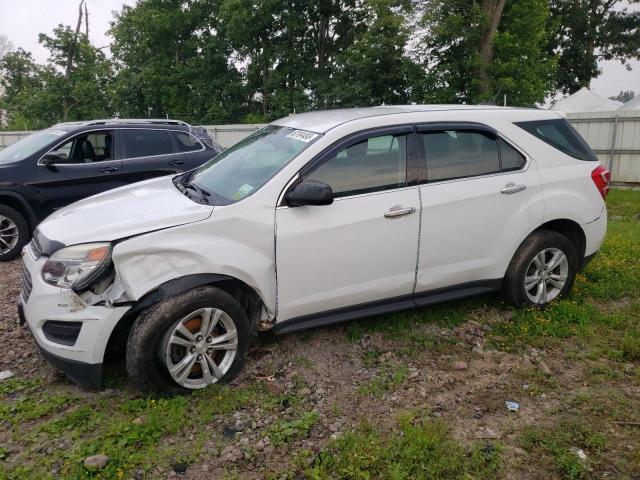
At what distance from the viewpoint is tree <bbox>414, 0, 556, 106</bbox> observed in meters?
20.5

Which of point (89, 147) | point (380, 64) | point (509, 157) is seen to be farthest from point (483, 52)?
point (509, 157)

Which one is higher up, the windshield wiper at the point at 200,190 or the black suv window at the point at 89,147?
the black suv window at the point at 89,147

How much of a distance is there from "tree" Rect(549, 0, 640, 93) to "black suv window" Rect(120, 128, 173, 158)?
111ft

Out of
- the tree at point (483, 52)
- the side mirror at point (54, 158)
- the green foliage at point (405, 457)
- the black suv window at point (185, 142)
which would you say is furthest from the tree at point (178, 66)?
the green foliage at point (405, 457)

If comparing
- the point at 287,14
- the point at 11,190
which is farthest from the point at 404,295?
the point at 287,14

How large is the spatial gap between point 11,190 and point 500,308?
5832 mm

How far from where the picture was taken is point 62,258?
3.10 m

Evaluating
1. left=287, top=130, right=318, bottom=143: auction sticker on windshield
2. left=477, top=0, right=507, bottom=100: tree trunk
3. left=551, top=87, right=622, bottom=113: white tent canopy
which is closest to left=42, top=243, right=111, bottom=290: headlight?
left=287, top=130, right=318, bottom=143: auction sticker on windshield

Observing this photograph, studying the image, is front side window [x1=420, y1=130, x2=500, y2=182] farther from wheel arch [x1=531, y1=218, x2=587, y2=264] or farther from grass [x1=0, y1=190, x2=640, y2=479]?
grass [x1=0, y1=190, x2=640, y2=479]

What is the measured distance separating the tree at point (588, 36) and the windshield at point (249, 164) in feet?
117

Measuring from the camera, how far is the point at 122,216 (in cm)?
331

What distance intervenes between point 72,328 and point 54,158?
4.28 m

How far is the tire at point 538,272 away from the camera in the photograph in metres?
4.28

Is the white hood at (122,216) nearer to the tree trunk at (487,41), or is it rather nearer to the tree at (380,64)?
the tree trunk at (487,41)
